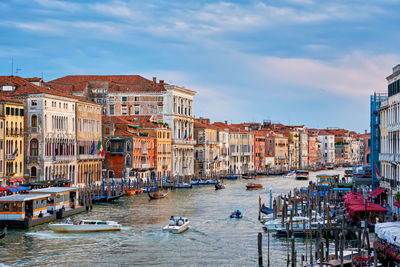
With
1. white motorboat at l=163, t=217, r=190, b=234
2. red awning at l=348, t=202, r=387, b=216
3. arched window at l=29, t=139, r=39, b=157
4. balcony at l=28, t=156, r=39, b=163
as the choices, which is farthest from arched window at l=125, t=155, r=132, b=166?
red awning at l=348, t=202, r=387, b=216

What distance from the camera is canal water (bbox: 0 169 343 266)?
22.0 metres

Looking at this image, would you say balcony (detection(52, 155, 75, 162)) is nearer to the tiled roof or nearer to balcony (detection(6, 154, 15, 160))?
the tiled roof

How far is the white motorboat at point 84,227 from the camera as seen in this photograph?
27.4 metres

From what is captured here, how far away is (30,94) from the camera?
40594mm

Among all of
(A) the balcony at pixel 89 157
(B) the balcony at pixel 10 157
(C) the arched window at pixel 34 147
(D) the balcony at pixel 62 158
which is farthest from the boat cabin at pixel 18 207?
(A) the balcony at pixel 89 157

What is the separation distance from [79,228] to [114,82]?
38.3 m

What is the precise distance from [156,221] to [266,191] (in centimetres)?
2205

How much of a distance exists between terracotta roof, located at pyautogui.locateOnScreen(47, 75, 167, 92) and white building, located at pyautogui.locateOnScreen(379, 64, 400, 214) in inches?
1427

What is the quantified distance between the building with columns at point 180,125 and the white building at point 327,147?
63.8 meters

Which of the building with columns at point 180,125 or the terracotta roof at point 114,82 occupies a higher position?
the terracotta roof at point 114,82

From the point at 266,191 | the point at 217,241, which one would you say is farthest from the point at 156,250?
the point at 266,191

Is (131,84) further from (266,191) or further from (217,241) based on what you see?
(217,241)

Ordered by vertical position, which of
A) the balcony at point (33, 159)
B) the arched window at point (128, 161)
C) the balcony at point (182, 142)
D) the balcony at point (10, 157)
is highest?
the balcony at point (182, 142)

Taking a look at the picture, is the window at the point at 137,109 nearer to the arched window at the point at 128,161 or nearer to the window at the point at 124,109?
the window at the point at 124,109
